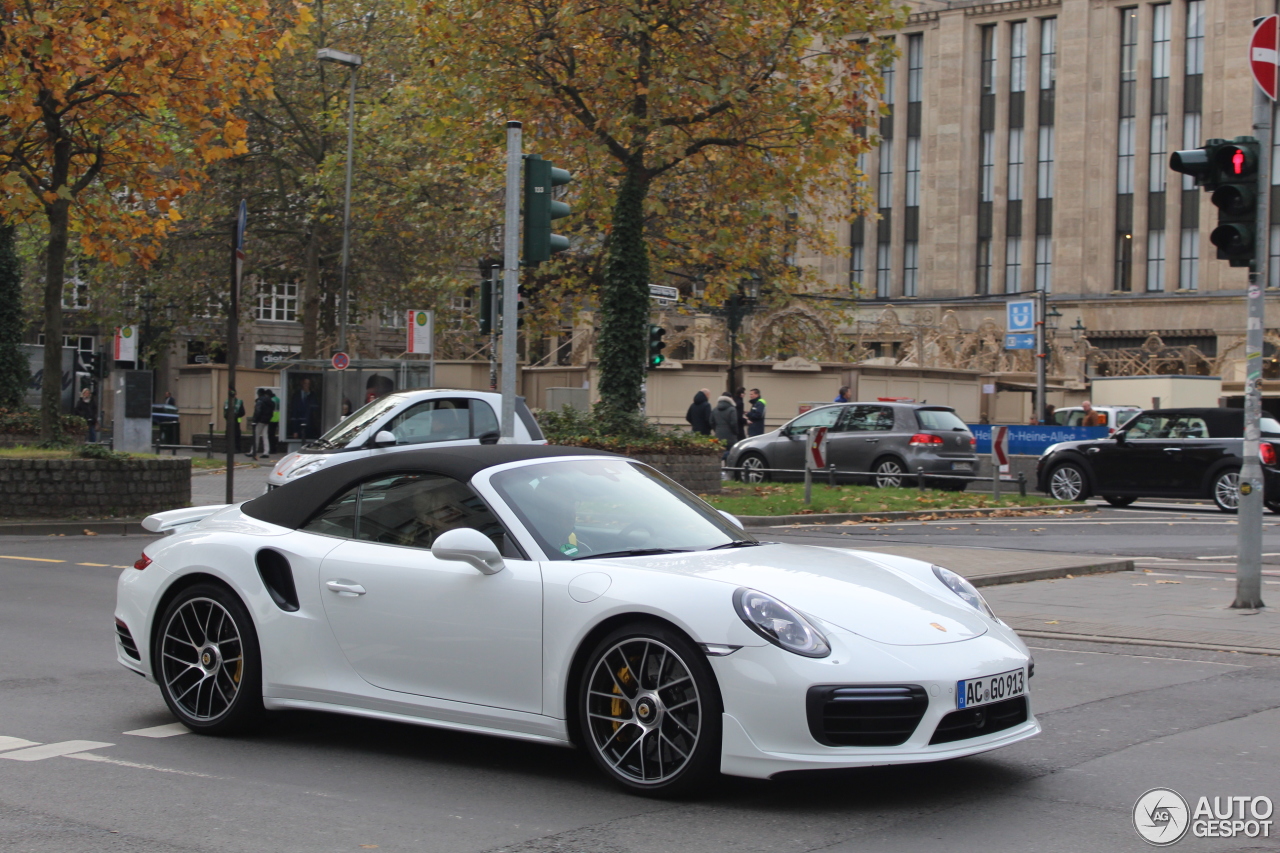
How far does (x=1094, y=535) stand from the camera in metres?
18.5

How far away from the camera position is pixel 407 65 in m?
40.2

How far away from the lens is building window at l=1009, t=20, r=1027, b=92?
64.8m

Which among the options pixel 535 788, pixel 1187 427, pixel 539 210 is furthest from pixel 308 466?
pixel 1187 427

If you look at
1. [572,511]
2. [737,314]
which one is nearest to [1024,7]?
[737,314]

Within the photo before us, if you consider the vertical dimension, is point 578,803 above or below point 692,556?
below

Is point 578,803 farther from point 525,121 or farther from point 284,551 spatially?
point 525,121

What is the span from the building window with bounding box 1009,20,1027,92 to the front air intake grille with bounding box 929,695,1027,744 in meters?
63.2

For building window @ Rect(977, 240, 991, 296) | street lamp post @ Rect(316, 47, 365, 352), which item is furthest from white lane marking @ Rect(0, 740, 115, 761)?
building window @ Rect(977, 240, 991, 296)

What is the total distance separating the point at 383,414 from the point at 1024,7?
54.8 m

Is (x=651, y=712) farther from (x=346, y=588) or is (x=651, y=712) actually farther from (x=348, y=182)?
(x=348, y=182)

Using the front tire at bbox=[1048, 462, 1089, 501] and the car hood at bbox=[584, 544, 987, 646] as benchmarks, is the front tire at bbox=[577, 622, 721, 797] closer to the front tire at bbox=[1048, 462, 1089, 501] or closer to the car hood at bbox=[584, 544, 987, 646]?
the car hood at bbox=[584, 544, 987, 646]

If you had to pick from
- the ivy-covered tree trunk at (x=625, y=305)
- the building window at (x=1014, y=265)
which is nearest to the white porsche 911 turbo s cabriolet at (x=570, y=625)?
the ivy-covered tree trunk at (x=625, y=305)

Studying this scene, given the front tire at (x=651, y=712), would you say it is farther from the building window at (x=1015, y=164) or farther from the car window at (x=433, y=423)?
the building window at (x=1015, y=164)

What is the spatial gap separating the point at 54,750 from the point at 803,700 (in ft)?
10.8
